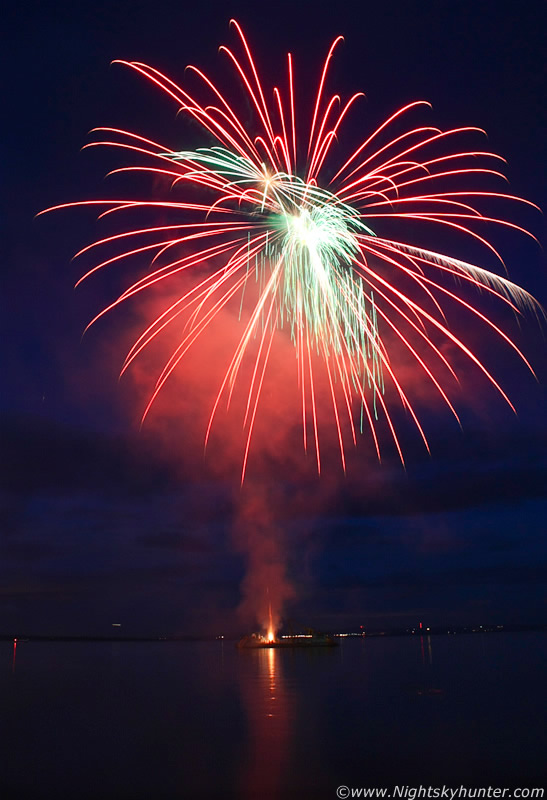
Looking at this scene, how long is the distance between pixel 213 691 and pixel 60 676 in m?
27.4

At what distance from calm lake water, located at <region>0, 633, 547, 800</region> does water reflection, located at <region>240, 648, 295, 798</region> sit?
6cm

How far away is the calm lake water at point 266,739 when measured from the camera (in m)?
22.3

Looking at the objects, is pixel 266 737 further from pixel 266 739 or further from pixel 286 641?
pixel 286 641

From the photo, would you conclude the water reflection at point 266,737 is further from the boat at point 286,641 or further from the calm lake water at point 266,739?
the boat at point 286,641

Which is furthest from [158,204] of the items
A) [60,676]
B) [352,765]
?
[60,676]

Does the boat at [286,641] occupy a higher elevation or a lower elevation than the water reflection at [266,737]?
higher

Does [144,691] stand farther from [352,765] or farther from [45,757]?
[352,765]

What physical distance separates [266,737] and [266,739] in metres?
0.54

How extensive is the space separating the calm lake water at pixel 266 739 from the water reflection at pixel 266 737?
0.20ft

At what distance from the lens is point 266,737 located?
1216 inches

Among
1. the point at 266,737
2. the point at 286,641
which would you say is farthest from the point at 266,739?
the point at 286,641

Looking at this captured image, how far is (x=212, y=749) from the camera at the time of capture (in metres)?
28.6

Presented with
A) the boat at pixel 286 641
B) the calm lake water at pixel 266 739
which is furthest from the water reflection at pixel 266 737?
the boat at pixel 286 641

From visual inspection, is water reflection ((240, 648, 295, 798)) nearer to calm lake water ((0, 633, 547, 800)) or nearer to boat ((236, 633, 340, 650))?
calm lake water ((0, 633, 547, 800))
